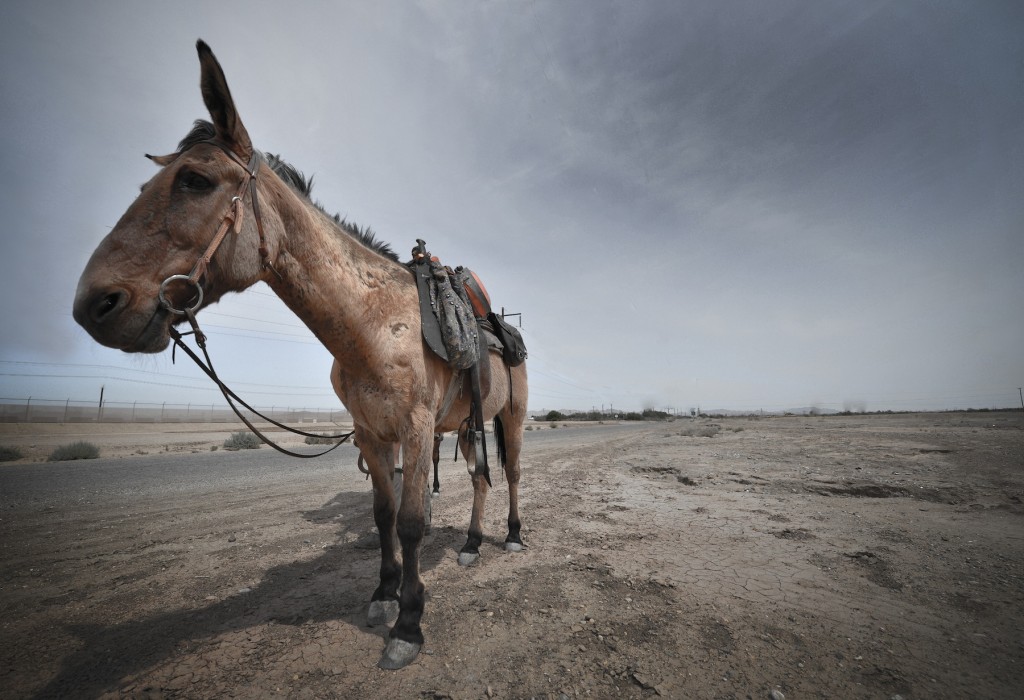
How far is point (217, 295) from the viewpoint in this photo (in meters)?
2.11

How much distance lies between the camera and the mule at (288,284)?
5.95ft

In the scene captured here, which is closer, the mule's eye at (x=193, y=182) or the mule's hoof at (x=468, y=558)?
the mule's eye at (x=193, y=182)

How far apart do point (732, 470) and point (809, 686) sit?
7350mm

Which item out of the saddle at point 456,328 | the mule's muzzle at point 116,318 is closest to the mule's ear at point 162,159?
the mule's muzzle at point 116,318

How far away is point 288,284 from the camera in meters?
2.35

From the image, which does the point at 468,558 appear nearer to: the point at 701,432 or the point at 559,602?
the point at 559,602

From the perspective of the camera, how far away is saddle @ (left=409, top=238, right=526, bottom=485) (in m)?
2.89

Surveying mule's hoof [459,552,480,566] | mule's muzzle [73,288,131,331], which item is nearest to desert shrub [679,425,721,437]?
mule's hoof [459,552,480,566]

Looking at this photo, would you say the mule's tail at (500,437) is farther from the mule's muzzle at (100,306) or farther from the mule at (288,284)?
the mule's muzzle at (100,306)

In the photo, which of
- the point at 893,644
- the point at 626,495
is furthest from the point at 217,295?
the point at 626,495

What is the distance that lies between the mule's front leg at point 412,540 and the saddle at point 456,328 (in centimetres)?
64

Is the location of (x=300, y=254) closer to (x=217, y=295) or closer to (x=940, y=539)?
(x=217, y=295)

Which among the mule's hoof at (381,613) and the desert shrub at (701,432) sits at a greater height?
the mule's hoof at (381,613)

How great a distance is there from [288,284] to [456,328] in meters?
1.18
